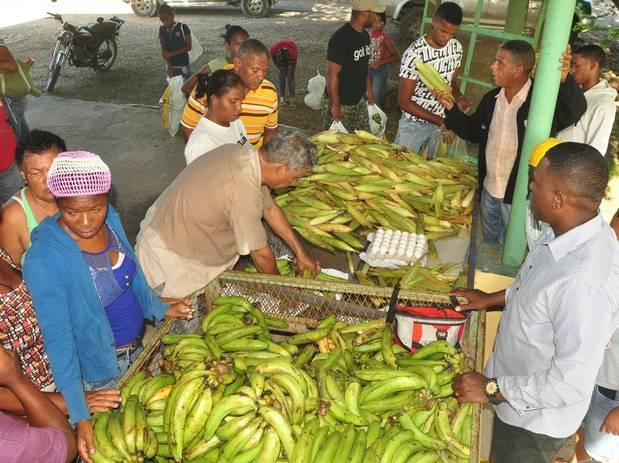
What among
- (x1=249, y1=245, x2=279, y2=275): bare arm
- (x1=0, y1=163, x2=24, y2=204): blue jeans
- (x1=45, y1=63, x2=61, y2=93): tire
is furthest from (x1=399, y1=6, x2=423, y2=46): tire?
(x1=249, y1=245, x2=279, y2=275): bare arm

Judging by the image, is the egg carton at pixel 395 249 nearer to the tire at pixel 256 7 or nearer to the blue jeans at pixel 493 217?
the blue jeans at pixel 493 217


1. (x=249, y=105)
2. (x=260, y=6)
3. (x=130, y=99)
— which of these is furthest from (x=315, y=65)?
(x=249, y=105)

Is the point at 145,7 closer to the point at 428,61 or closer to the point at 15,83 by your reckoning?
the point at 15,83

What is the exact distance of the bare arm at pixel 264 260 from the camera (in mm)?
3412

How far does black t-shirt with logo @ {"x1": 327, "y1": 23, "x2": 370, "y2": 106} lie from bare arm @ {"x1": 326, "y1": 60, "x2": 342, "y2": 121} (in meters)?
0.07

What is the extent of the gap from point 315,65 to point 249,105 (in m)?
9.09

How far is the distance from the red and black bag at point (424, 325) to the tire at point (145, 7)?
1908 centimetres

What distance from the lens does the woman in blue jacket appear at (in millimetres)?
2497

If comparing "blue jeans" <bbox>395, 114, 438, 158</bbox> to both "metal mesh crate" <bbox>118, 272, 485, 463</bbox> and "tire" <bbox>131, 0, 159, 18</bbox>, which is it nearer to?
"metal mesh crate" <bbox>118, 272, 485, 463</bbox>

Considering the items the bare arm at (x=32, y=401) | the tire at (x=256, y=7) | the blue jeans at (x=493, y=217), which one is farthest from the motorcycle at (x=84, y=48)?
the bare arm at (x=32, y=401)

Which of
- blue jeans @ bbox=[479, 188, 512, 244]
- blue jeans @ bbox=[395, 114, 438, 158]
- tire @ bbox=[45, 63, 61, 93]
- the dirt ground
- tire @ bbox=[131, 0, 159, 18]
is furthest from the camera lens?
tire @ bbox=[131, 0, 159, 18]

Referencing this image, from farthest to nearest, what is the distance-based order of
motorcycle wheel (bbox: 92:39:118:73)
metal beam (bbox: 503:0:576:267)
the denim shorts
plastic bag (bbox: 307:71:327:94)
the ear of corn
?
motorcycle wheel (bbox: 92:39:118:73)
plastic bag (bbox: 307:71:327:94)
the ear of corn
metal beam (bbox: 503:0:576:267)
the denim shorts

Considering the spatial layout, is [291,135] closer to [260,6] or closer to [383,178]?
[383,178]

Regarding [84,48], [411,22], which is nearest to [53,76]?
[84,48]
